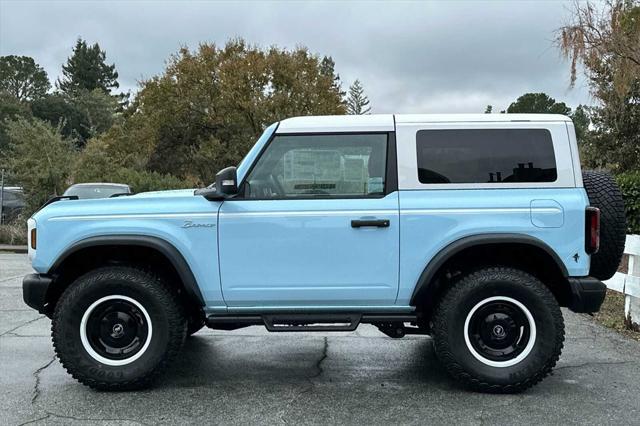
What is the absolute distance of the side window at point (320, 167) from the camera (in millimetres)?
4434

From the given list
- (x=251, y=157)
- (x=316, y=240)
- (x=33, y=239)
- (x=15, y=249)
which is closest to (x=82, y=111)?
(x=15, y=249)

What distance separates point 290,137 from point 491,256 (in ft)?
6.02

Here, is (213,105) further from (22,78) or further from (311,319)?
(22,78)

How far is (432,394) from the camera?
4375 millimetres

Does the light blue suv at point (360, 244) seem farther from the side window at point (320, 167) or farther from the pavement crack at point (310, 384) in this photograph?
the pavement crack at point (310, 384)

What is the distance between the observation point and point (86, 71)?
84.4m

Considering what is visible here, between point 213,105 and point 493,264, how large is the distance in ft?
83.7

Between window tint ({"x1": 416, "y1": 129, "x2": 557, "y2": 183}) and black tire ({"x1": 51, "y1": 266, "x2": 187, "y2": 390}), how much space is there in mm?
2222

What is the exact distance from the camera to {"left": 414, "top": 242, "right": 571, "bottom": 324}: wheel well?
4438mm

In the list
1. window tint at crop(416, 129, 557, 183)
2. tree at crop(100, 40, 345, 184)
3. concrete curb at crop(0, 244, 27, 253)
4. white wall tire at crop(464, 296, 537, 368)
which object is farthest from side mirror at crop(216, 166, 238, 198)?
tree at crop(100, 40, 345, 184)

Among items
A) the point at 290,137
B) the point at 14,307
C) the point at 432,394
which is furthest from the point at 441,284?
the point at 14,307

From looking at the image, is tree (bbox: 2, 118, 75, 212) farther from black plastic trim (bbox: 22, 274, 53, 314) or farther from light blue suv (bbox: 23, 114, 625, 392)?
light blue suv (bbox: 23, 114, 625, 392)

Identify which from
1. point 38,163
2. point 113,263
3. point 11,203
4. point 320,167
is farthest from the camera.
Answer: point 11,203

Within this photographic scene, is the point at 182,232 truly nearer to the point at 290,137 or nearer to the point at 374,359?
the point at 290,137
